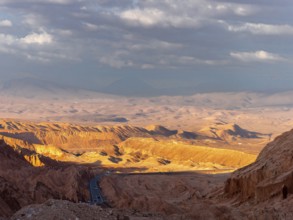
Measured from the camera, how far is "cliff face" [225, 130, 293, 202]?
148 ft

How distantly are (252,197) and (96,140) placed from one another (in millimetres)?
128539

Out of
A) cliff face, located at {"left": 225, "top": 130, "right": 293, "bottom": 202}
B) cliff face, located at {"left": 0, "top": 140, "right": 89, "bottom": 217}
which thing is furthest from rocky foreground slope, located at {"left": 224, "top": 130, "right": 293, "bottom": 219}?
cliff face, located at {"left": 0, "top": 140, "right": 89, "bottom": 217}

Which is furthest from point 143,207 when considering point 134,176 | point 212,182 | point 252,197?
point 134,176

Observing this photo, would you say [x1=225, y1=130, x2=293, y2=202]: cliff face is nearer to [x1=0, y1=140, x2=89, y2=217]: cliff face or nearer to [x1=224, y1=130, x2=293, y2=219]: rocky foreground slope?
[x1=224, y1=130, x2=293, y2=219]: rocky foreground slope

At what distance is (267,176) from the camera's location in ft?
162

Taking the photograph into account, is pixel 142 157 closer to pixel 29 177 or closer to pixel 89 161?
pixel 89 161

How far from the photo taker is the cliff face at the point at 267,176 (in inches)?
1781

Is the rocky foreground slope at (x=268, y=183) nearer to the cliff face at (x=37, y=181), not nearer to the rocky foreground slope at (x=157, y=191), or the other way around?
the rocky foreground slope at (x=157, y=191)

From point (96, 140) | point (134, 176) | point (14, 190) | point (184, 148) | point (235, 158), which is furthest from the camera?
point (96, 140)

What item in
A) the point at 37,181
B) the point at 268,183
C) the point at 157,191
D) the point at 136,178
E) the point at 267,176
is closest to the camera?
the point at 268,183

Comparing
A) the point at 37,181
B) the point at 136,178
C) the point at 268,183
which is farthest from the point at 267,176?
the point at 136,178

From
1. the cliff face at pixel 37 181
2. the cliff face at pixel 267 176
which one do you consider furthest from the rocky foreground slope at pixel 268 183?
the cliff face at pixel 37 181

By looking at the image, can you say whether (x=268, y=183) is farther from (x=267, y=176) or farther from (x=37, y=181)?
(x=37, y=181)

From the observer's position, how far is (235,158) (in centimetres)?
12288
